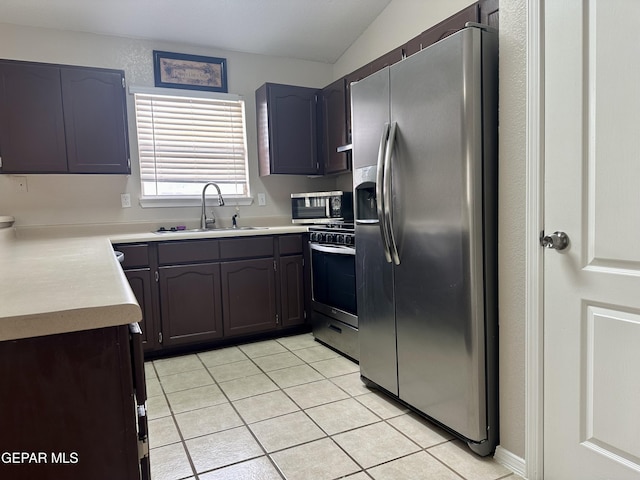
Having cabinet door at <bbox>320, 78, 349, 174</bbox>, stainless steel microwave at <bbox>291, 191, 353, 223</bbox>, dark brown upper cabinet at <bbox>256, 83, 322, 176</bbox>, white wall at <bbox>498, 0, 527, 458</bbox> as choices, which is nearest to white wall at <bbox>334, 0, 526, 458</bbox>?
white wall at <bbox>498, 0, 527, 458</bbox>

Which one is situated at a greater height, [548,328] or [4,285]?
[4,285]

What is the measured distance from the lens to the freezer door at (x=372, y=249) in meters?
2.15

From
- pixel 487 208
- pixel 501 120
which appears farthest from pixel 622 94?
pixel 487 208

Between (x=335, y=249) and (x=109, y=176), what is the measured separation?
1.89m

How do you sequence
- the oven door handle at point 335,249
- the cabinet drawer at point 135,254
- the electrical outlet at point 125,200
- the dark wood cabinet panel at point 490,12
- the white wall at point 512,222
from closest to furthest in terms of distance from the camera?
the white wall at point 512,222 → the dark wood cabinet panel at point 490,12 → the oven door handle at point 335,249 → the cabinet drawer at point 135,254 → the electrical outlet at point 125,200

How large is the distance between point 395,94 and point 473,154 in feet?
1.79

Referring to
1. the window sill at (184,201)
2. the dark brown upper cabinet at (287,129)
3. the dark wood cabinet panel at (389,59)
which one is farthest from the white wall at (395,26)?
the window sill at (184,201)

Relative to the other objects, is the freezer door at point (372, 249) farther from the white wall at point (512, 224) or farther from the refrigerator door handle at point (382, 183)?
the white wall at point (512, 224)

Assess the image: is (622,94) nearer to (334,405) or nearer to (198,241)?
(334,405)

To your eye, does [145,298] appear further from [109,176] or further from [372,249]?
[372,249]

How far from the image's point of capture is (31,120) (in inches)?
111

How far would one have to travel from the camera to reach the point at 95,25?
315cm

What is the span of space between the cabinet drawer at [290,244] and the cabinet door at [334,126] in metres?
0.71

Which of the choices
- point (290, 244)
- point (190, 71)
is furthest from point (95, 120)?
point (290, 244)
